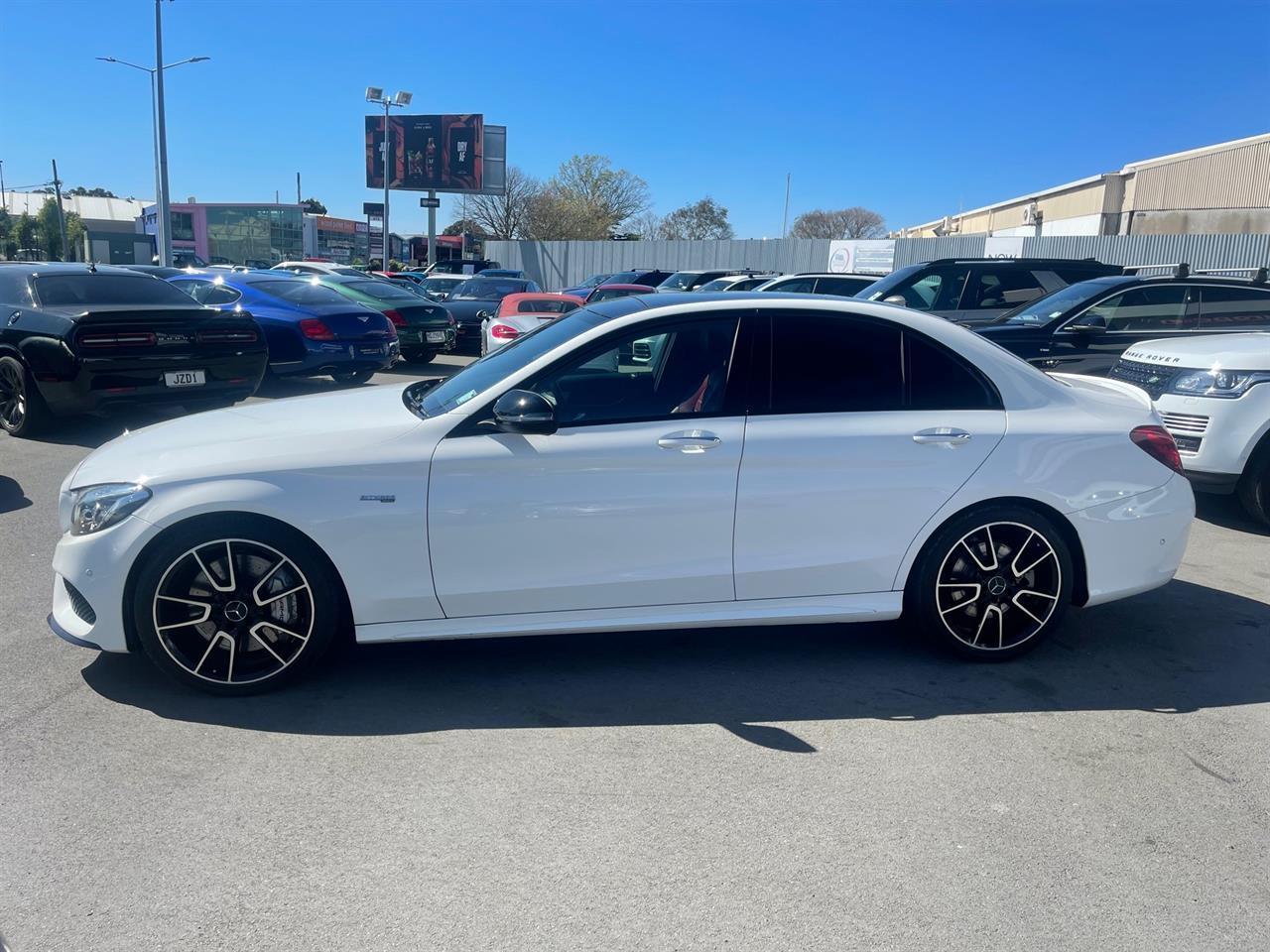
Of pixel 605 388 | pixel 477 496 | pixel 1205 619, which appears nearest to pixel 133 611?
pixel 477 496

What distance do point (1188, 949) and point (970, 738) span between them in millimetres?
1167

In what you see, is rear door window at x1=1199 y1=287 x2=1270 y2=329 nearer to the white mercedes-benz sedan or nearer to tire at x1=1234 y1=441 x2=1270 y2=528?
tire at x1=1234 y1=441 x2=1270 y2=528

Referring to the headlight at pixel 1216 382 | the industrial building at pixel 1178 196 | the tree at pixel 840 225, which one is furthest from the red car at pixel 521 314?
the tree at pixel 840 225

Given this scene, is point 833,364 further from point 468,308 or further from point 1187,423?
point 468,308

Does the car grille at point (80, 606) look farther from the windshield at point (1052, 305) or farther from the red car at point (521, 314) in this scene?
the windshield at point (1052, 305)

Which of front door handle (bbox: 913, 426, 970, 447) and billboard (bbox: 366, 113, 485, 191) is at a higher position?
billboard (bbox: 366, 113, 485, 191)

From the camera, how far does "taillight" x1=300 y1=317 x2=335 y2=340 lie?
1230 centimetres

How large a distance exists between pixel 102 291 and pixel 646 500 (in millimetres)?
7840

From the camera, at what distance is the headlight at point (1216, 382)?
667 cm

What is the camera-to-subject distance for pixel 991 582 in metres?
4.29

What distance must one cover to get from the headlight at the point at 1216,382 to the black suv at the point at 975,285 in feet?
15.6

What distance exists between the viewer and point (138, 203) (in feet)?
359

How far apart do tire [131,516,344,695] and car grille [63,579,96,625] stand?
192 mm

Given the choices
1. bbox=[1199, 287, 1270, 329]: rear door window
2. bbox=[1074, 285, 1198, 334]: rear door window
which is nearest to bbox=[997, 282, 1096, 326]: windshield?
bbox=[1074, 285, 1198, 334]: rear door window
